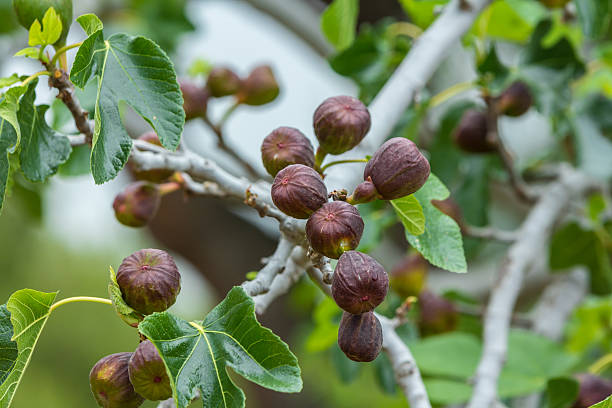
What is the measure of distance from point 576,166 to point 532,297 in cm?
77

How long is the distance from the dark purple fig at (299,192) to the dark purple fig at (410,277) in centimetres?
81

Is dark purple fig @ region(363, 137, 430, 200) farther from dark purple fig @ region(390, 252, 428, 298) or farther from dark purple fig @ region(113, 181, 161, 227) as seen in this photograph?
dark purple fig @ region(390, 252, 428, 298)

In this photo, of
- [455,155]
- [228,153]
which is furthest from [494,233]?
[228,153]

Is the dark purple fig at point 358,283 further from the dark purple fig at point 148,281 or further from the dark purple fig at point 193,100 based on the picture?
the dark purple fig at point 193,100

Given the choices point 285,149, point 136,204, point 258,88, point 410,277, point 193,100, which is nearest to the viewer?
point 285,149

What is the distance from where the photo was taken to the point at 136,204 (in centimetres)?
87

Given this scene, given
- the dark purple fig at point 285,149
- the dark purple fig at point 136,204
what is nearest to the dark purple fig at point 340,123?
the dark purple fig at point 285,149

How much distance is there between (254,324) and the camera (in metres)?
0.57

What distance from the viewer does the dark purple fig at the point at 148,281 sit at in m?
0.60

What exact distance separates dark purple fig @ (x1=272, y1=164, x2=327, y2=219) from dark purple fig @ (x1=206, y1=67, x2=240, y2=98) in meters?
0.63

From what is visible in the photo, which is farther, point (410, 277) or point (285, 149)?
point (410, 277)

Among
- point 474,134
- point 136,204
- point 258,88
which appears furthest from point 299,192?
point 474,134

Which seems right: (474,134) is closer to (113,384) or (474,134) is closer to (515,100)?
(515,100)

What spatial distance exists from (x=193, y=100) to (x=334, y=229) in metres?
0.63
